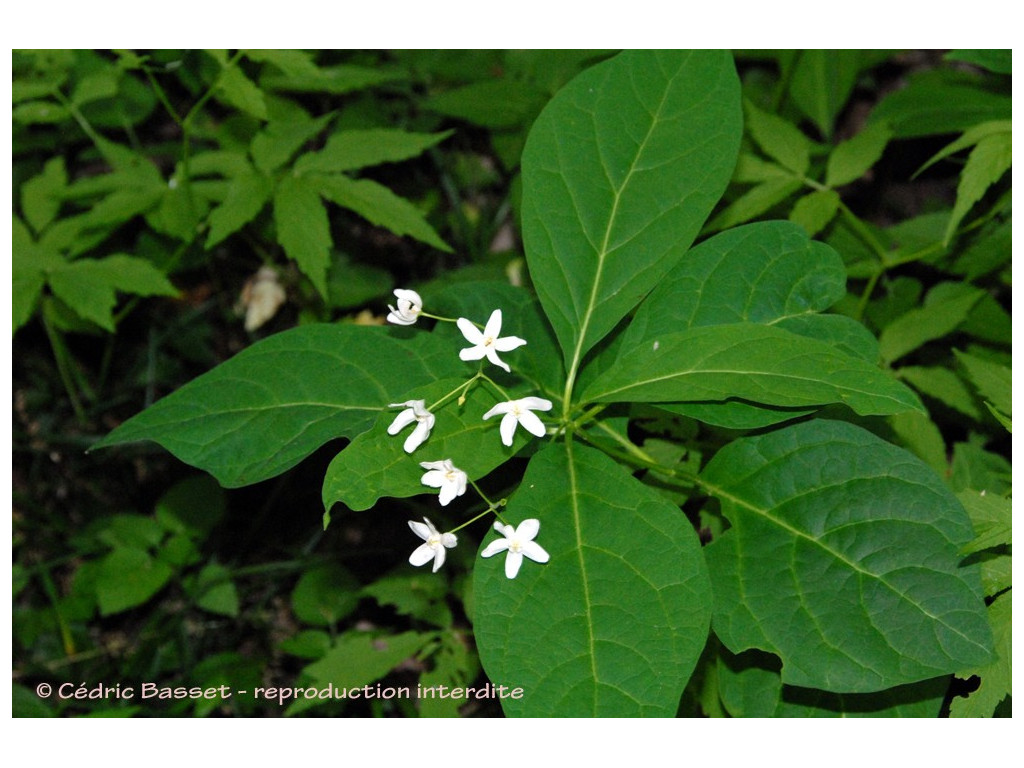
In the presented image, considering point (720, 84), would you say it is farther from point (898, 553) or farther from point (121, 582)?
point (121, 582)

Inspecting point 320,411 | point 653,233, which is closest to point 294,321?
point 320,411

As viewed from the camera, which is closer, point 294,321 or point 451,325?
point 451,325

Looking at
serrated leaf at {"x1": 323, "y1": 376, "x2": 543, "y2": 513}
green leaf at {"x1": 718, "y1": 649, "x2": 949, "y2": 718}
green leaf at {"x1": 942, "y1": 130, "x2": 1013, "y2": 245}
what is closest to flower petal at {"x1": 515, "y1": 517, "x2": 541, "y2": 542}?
serrated leaf at {"x1": 323, "y1": 376, "x2": 543, "y2": 513}

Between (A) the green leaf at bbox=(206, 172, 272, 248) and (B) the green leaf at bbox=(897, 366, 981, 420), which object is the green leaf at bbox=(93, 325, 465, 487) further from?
(B) the green leaf at bbox=(897, 366, 981, 420)

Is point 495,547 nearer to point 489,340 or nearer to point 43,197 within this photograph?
point 489,340

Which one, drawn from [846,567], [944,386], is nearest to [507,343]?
[846,567]

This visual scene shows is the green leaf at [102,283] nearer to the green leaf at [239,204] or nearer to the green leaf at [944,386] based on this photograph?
the green leaf at [239,204]
